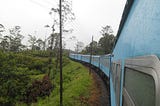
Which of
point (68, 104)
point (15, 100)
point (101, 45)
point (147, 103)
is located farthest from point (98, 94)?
point (101, 45)

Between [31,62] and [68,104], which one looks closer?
[68,104]

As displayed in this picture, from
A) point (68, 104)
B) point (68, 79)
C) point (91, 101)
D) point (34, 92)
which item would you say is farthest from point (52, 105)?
point (68, 79)

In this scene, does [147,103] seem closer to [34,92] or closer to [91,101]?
[91,101]

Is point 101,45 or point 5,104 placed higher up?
point 101,45

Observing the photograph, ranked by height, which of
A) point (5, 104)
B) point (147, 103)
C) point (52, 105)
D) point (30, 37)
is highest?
point (30, 37)

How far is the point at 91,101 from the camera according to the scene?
1399 cm

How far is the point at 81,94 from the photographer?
15883 mm

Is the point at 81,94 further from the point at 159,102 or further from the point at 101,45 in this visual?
the point at 101,45

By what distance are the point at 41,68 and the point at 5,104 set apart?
18514mm

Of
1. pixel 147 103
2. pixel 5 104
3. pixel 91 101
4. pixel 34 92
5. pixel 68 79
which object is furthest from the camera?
pixel 68 79

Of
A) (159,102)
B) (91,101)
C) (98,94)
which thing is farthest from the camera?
(98,94)

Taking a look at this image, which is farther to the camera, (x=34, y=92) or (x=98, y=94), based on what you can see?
(x=34, y=92)

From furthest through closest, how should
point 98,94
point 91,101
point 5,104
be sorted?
point 5,104, point 98,94, point 91,101

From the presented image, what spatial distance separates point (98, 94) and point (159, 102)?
1494 centimetres
